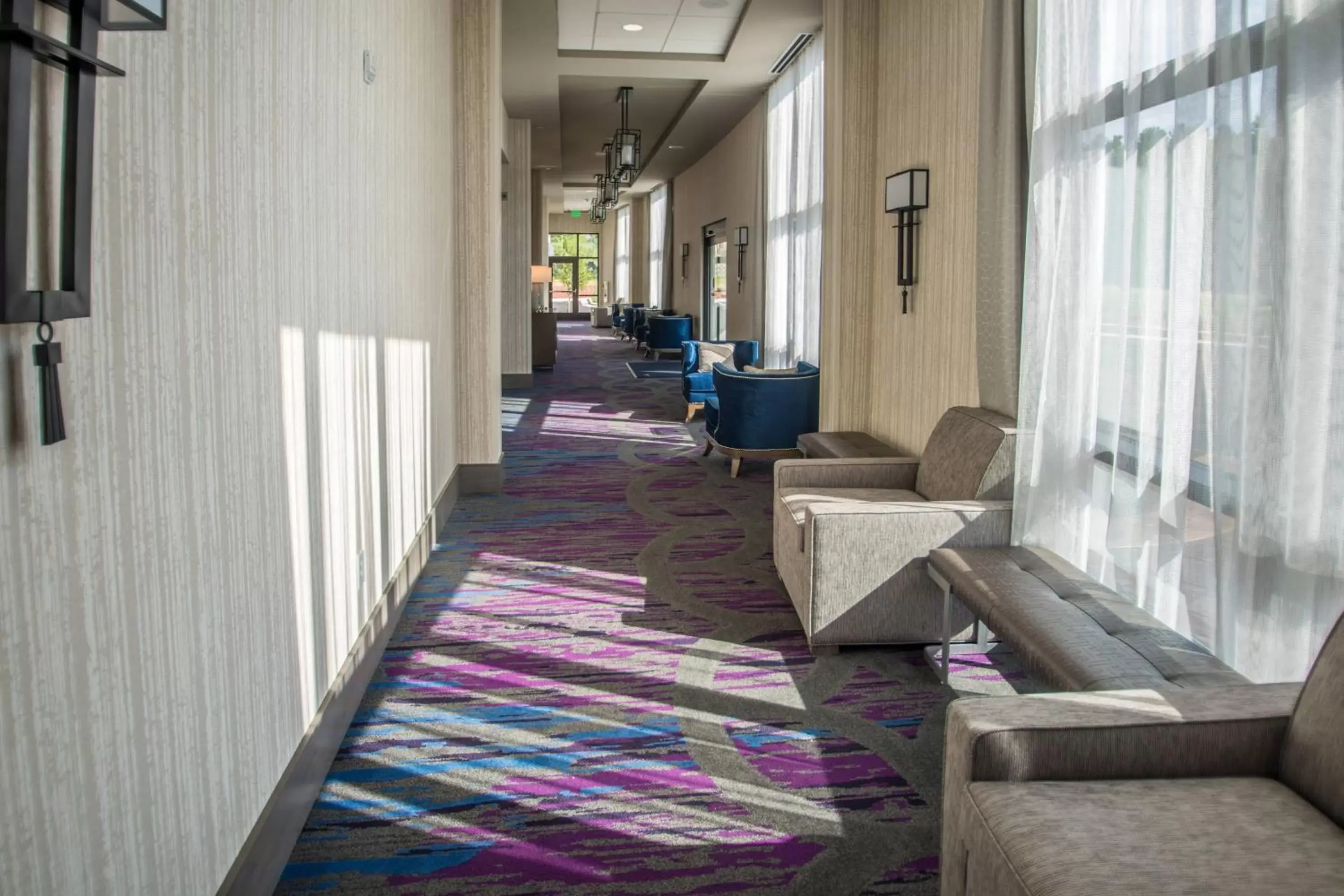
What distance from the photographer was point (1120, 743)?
211cm

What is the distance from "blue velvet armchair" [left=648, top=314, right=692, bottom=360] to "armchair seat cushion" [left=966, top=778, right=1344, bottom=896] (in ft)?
53.8

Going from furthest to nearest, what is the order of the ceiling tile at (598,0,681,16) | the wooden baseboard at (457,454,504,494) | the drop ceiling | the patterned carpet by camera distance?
the drop ceiling → the ceiling tile at (598,0,681,16) → the wooden baseboard at (457,454,504,494) → the patterned carpet

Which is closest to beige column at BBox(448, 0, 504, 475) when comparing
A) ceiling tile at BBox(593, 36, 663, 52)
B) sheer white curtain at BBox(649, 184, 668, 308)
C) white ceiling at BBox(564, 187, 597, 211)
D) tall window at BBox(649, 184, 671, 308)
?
ceiling tile at BBox(593, 36, 663, 52)

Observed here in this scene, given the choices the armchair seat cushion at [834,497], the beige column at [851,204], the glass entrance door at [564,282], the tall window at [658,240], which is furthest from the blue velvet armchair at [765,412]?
the glass entrance door at [564,282]

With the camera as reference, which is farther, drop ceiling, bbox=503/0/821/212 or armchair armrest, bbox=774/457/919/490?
drop ceiling, bbox=503/0/821/212

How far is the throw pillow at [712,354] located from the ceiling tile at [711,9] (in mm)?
3356

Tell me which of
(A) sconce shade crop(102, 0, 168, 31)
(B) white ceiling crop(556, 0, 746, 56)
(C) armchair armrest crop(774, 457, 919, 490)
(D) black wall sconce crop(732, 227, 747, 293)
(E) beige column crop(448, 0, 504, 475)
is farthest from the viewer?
(D) black wall sconce crop(732, 227, 747, 293)

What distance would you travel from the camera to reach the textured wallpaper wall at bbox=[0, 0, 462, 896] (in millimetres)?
1425

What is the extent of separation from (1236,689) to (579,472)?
20.2 feet

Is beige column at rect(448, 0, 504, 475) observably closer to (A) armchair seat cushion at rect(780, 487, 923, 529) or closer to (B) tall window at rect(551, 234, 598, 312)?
(A) armchair seat cushion at rect(780, 487, 923, 529)

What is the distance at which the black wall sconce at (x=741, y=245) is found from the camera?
44.0 feet

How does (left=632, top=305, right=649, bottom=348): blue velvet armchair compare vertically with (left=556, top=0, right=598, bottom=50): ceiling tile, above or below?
below

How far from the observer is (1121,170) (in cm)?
350

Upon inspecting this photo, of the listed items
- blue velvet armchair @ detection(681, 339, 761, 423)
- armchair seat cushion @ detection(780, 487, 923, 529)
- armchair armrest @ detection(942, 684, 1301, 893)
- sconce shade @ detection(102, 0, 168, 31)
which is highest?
sconce shade @ detection(102, 0, 168, 31)
